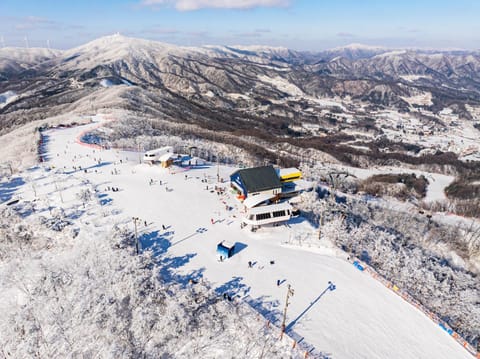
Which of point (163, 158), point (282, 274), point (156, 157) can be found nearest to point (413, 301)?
point (282, 274)

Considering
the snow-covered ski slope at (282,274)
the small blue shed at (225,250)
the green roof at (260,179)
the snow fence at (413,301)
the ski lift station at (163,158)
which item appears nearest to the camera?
the snow-covered ski slope at (282,274)

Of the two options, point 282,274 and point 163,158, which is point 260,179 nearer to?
point 282,274

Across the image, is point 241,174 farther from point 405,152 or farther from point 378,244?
point 405,152

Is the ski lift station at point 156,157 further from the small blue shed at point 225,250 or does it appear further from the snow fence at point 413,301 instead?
the snow fence at point 413,301

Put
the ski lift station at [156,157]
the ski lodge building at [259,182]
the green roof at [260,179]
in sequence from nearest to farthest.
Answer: the ski lodge building at [259,182] < the green roof at [260,179] < the ski lift station at [156,157]

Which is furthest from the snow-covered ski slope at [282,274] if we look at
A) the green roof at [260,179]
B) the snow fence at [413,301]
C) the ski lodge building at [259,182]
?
the green roof at [260,179]

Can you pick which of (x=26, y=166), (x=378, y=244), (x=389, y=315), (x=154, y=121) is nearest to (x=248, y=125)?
(x=154, y=121)

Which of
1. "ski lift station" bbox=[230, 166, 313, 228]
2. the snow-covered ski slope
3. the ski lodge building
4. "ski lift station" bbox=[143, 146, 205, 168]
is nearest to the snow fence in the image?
the snow-covered ski slope

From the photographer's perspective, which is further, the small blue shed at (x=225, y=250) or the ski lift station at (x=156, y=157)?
the ski lift station at (x=156, y=157)
